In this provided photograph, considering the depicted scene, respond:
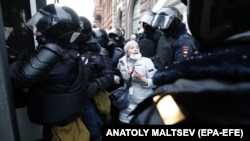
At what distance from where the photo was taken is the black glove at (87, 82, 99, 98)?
2.74m

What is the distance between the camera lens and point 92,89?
2.76m

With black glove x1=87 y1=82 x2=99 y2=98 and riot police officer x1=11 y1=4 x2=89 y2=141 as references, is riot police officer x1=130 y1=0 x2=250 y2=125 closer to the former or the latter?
riot police officer x1=11 y1=4 x2=89 y2=141

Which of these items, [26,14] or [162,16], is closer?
[26,14]

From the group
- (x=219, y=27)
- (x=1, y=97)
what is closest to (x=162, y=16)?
(x=1, y=97)

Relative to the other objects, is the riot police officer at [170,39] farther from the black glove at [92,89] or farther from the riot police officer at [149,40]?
the black glove at [92,89]

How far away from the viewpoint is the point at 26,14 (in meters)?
3.15

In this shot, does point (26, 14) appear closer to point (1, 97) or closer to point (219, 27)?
point (1, 97)

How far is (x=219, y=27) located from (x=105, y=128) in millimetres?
476

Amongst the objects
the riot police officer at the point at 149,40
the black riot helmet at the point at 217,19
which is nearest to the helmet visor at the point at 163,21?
the riot police officer at the point at 149,40

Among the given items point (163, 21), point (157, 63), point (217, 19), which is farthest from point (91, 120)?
point (217, 19)

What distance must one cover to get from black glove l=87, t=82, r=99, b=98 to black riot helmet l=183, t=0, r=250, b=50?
5.88 ft

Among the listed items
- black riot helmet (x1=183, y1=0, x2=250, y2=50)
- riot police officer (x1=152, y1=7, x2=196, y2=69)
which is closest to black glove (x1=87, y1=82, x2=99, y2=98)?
riot police officer (x1=152, y1=7, x2=196, y2=69)

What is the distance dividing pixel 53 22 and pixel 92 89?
732 millimetres

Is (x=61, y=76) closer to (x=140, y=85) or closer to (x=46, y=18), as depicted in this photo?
(x=46, y=18)
